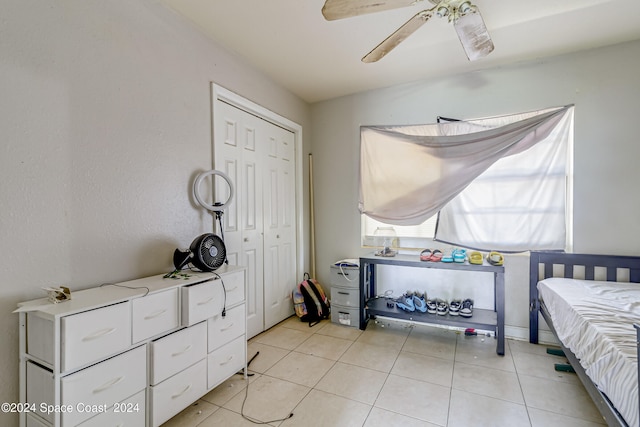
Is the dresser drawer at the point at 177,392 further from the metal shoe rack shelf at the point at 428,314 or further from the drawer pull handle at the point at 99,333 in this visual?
the metal shoe rack shelf at the point at 428,314

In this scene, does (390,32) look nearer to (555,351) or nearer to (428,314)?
(428,314)

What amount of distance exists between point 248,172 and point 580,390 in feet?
10.0

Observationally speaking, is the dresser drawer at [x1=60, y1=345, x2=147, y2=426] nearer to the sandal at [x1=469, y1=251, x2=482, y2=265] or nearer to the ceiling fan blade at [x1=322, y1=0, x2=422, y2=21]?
the ceiling fan blade at [x1=322, y1=0, x2=422, y2=21]

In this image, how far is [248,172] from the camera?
8.90ft

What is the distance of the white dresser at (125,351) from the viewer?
116 centimetres

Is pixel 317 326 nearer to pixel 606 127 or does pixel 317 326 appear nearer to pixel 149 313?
pixel 149 313

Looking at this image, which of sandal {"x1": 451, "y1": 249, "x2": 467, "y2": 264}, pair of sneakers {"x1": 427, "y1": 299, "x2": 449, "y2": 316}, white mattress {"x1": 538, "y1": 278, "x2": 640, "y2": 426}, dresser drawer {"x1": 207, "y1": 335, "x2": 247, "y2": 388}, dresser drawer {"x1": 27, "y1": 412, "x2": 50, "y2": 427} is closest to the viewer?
white mattress {"x1": 538, "y1": 278, "x2": 640, "y2": 426}

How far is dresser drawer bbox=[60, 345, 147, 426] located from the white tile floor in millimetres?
478

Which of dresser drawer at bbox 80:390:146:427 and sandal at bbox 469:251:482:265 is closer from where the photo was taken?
dresser drawer at bbox 80:390:146:427

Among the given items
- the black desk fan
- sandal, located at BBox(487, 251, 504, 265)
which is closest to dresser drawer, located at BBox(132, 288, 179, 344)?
the black desk fan

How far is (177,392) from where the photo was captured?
5.16 ft

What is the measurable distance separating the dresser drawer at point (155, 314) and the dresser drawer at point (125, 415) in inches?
11.2

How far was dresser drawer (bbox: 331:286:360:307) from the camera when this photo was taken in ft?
9.75

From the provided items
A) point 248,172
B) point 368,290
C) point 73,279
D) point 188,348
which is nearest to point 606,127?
point 368,290
